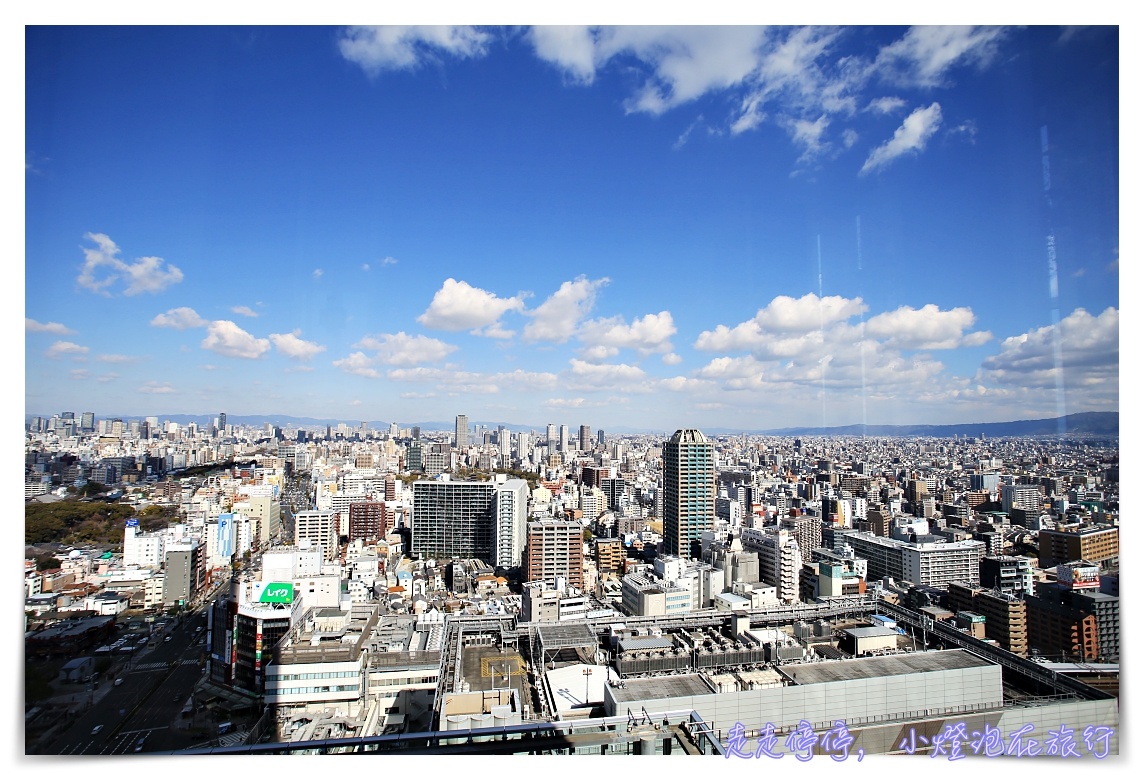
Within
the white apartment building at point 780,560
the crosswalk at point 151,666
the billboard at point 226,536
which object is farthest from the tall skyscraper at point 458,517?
the crosswalk at point 151,666

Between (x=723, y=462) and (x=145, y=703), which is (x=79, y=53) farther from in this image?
(x=723, y=462)

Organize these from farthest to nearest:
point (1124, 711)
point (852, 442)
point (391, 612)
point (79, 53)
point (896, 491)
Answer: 1. point (896, 491)
2. point (391, 612)
3. point (852, 442)
4. point (79, 53)
5. point (1124, 711)

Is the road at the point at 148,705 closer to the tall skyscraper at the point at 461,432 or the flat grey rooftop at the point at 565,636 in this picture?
the flat grey rooftop at the point at 565,636

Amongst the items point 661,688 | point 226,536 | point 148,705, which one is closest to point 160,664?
point 148,705

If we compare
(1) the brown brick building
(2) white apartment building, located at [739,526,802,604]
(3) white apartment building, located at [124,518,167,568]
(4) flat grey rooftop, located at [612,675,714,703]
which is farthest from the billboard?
(1) the brown brick building

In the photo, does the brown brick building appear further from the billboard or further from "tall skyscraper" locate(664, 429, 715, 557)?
the billboard

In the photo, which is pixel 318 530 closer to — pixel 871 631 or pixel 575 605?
pixel 575 605

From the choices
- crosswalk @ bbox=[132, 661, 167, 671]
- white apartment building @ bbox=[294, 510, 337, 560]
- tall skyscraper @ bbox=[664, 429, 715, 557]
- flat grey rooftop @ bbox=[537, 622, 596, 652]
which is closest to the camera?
flat grey rooftop @ bbox=[537, 622, 596, 652]

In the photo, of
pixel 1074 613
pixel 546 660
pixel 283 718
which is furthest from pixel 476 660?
pixel 1074 613
